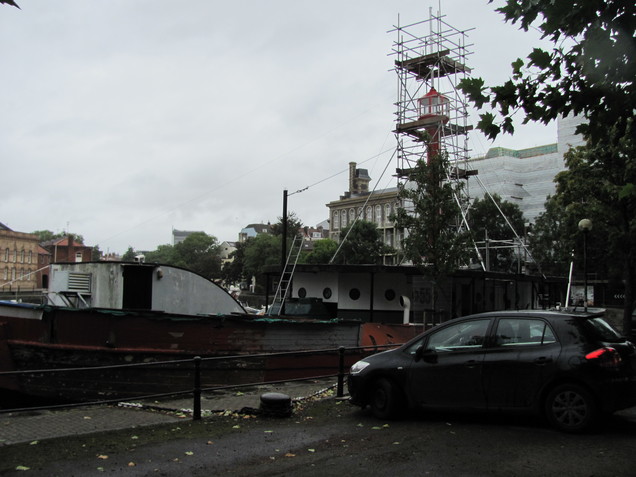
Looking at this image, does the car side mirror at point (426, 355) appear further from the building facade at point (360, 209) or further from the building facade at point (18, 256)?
the building facade at point (18, 256)

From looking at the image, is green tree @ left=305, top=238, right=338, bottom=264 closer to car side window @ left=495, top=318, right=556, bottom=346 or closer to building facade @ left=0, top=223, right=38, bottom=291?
building facade @ left=0, top=223, right=38, bottom=291

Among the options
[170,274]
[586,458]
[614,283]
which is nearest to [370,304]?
[170,274]

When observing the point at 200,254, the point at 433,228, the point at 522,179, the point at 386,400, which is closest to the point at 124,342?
the point at 386,400

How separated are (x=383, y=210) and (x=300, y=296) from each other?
7386cm

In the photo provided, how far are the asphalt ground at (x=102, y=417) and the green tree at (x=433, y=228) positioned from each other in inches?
292

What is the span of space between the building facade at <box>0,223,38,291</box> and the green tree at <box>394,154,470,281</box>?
271 feet

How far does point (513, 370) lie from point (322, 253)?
69728 millimetres

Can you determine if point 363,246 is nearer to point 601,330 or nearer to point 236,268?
point 236,268

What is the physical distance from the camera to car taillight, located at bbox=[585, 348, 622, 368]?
6.65 m

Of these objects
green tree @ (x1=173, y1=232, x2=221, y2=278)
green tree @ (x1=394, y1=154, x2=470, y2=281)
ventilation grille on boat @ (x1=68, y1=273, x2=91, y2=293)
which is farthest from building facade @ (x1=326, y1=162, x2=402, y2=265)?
ventilation grille on boat @ (x1=68, y1=273, x2=91, y2=293)

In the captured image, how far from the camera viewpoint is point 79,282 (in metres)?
14.3

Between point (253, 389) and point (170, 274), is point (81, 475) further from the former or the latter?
point (170, 274)

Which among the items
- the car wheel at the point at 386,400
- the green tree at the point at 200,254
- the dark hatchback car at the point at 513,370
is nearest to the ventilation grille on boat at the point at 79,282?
the dark hatchback car at the point at 513,370

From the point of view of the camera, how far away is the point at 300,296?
833 inches
